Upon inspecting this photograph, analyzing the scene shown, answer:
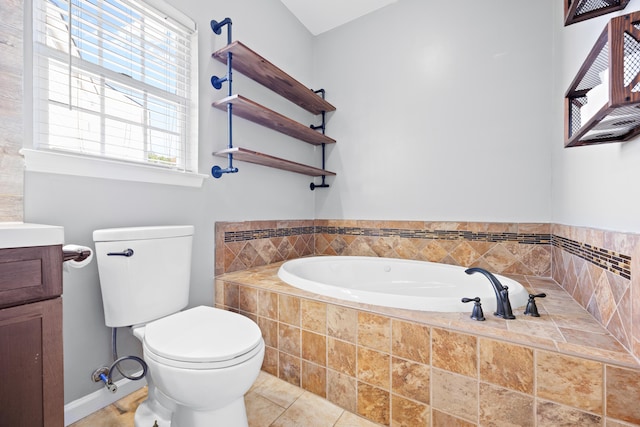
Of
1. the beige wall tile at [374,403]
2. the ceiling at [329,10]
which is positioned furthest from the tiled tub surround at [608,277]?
the ceiling at [329,10]

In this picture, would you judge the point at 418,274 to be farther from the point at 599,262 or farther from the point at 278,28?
the point at 278,28

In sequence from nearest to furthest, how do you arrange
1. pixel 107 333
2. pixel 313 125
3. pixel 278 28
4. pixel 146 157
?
pixel 107 333 → pixel 146 157 → pixel 278 28 → pixel 313 125

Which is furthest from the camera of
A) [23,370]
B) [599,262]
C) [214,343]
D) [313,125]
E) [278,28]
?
[313,125]

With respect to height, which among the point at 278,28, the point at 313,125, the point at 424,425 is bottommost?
the point at 424,425

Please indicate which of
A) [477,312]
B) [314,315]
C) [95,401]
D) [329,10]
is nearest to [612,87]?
[477,312]

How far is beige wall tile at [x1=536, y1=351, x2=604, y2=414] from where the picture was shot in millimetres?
860

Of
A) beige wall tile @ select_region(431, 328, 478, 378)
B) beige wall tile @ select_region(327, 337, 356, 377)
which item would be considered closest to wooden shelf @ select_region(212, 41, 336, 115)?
beige wall tile @ select_region(327, 337, 356, 377)

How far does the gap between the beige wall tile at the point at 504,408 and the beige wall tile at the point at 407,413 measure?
215 millimetres

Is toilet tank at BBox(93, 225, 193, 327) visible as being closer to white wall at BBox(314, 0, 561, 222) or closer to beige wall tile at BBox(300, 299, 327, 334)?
beige wall tile at BBox(300, 299, 327, 334)

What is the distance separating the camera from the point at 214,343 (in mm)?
1009

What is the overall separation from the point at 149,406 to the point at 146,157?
47.9 inches

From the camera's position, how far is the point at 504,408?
98 cm

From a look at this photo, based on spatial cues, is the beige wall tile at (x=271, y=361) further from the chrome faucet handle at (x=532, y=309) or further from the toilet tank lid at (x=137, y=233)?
the chrome faucet handle at (x=532, y=309)

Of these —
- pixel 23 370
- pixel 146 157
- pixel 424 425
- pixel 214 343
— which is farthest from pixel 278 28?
pixel 424 425
